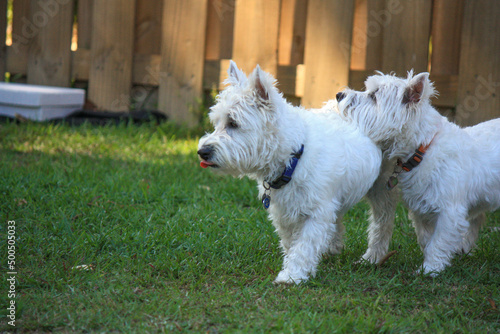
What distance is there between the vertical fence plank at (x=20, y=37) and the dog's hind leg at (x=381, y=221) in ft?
19.3

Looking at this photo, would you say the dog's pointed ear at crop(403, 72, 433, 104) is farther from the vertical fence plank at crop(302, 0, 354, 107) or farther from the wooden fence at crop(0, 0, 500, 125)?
the vertical fence plank at crop(302, 0, 354, 107)

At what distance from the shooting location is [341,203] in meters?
3.54

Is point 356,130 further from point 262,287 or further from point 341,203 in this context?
point 262,287

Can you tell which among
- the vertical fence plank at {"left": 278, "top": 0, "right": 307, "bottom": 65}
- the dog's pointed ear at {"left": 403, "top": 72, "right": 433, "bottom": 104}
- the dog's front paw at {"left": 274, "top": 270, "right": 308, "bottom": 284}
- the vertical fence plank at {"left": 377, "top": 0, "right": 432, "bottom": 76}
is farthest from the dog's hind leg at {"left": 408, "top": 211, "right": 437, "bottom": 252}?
the vertical fence plank at {"left": 278, "top": 0, "right": 307, "bottom": 65}

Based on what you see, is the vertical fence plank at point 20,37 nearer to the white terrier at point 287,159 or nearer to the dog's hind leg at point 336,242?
the white terrier at point 287,159

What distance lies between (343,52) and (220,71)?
1.68 m

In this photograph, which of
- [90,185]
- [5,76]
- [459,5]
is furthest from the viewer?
[5,76]

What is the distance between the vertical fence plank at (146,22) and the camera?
295 inches

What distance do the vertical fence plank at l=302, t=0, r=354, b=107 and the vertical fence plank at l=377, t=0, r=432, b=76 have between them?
0.44 meters

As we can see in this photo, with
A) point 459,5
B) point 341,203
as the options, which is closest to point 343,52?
point 459,5

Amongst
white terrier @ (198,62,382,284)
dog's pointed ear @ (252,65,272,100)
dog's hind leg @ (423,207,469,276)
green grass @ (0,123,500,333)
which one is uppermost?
dog's pointed ear @ (252,65,272,100)

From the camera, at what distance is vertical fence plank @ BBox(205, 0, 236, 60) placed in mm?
7098

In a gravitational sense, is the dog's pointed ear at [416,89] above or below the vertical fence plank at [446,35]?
below

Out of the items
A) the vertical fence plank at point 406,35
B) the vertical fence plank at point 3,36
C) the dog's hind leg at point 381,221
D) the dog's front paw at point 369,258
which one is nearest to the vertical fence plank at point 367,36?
the vertical fence plank at point 406,35
